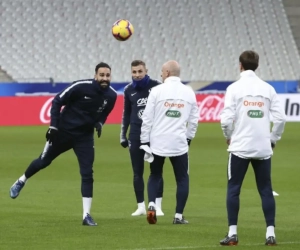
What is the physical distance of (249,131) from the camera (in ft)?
29.6

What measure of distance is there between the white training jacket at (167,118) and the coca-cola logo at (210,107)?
967 inches

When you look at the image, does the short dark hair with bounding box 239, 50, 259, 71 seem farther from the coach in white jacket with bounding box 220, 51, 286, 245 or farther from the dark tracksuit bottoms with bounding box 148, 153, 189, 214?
the dark tracksuit bottoms with bounding box 148, 153, 189, 214

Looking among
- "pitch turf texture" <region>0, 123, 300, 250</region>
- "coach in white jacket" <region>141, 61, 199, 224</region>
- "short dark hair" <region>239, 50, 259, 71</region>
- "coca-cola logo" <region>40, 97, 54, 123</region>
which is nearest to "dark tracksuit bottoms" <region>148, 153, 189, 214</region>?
"coach in white jacket" <region>141, 61, 199, 224</region>

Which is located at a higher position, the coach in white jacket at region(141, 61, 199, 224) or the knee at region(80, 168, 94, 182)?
the coach in white jacket at region(141, 61, 199, 224)

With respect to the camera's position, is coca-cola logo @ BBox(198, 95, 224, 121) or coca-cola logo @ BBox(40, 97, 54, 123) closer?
coca-cola logo @ BBox(40, 97, 54, 123)

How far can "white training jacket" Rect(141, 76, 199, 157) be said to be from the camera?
10797 mm

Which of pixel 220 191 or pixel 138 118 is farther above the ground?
pixel 138 118

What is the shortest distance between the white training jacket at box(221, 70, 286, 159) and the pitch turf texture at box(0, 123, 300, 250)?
97cm

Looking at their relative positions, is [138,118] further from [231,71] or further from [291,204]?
[231,71]

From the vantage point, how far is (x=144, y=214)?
1202 cm

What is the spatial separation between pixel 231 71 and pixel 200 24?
2.78m

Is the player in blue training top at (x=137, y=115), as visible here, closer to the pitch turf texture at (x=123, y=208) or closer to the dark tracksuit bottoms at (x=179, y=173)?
the pitch turf texture at (x=123, y=208)

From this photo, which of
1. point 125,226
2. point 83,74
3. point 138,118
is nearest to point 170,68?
point 138,118

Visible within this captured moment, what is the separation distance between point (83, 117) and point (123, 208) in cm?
208
